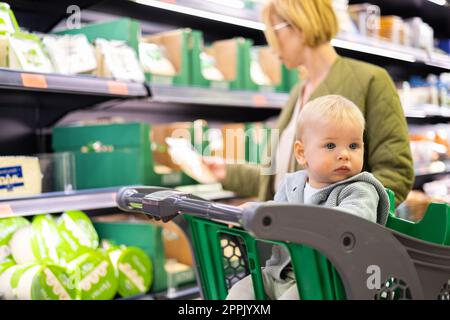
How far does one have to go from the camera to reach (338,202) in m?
1.13

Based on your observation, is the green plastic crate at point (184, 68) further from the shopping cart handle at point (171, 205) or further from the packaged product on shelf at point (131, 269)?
the shopping cart handle at point (171, 205)

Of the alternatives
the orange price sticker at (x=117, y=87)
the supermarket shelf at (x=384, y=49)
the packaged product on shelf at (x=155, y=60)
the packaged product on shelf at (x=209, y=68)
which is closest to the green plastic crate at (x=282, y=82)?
the packaged product on shelf at (x=209, y=68)

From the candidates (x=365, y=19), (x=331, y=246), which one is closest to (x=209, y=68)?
(x=365, y=19)

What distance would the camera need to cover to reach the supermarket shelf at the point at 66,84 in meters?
1.93

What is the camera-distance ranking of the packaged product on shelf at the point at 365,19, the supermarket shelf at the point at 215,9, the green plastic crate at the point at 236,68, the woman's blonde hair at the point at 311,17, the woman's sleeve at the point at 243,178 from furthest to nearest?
the packaged product on shelf at the point at 365,19
the green plastic crate at the point at 236,68
the supermarket shelf at the point at 215,9
the woman's sleeve at the point at 243,178
the woman's blonde hair at the point at 311,17

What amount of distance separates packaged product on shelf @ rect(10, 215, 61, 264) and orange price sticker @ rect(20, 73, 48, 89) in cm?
50

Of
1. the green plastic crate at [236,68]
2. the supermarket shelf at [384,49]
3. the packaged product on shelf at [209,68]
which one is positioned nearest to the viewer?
the green plastic crate at [236,68]

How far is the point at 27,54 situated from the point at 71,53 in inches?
8.8

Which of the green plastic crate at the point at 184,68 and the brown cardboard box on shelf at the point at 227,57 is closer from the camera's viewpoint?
the green plastic crate at the point at 184,68

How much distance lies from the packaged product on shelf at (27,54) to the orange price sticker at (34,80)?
53mm

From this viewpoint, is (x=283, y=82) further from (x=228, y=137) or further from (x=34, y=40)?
(x=34, y=40)

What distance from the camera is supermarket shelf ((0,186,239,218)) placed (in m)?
1.94

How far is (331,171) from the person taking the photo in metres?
1.14
